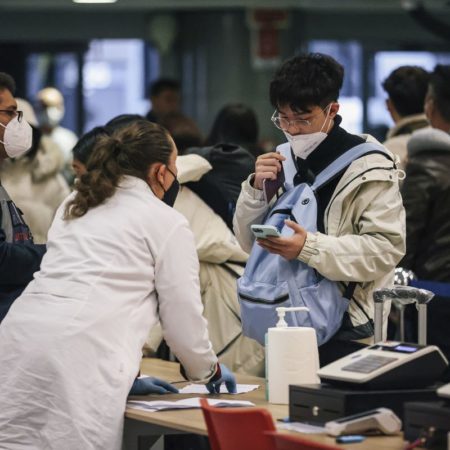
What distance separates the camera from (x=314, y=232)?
4043 mm

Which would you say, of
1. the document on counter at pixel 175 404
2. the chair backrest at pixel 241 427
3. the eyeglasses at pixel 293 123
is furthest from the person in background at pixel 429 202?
the chair backrest at pixel 241 427

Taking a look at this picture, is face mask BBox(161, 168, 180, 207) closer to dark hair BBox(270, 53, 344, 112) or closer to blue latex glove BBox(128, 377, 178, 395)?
dark hair BBox(270, 53, 344, 112)

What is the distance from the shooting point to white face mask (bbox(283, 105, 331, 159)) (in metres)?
4.12

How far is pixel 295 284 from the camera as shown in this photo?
4.05 metres

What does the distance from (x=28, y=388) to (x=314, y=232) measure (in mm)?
989

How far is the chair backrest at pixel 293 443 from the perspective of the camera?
278 centimetres

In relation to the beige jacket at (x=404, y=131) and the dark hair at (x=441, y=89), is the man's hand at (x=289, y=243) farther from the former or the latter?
the beige jacket at (x=404, y=131)

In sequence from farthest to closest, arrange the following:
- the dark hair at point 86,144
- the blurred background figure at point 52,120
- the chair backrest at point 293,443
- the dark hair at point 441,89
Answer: the blurred background figure at point 52,120 → the dark hair at point 441,89 → the dark hair at point 86,144 → the chair backrest at point 293,443

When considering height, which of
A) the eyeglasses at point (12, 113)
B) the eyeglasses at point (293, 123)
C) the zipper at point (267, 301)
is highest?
the eyeglasses at point (12, 113)

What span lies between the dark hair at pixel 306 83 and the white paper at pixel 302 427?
1101mm

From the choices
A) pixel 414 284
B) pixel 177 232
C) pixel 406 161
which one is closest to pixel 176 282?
pixel 177 232

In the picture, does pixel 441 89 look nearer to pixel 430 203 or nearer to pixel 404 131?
pixel 430 203

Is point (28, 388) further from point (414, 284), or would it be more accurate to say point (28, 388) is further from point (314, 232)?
point (414, 284)

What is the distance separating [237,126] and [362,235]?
253 centimetres
